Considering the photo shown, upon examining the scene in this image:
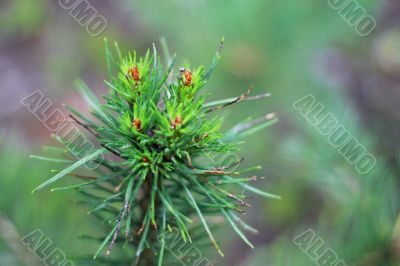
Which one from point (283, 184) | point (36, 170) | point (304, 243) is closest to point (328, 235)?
point (304, 243)

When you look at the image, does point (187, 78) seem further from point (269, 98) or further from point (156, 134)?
point (269, 98)

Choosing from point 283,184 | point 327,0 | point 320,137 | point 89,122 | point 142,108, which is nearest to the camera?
point 142,108

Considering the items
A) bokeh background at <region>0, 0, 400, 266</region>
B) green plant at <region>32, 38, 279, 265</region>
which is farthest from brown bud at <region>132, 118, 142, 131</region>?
bokeh background at <region>0, 0, 400, 266</region>

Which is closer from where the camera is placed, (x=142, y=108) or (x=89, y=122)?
(x=142, y=108)

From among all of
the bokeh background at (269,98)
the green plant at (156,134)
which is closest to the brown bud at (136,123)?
the green plant at (156,134)

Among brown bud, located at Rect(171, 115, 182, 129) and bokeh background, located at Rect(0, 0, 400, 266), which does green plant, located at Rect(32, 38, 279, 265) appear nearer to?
brown bud, located at Rect(171, 115, 182, 129)

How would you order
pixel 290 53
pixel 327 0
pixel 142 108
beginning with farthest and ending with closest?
pixel 327 0, pixel 290 53, pixel 142 108

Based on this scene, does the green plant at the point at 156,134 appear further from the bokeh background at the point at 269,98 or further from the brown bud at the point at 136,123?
the bokeh background at the point at 269,98

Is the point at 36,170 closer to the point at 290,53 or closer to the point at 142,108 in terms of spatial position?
the point at 142,108
